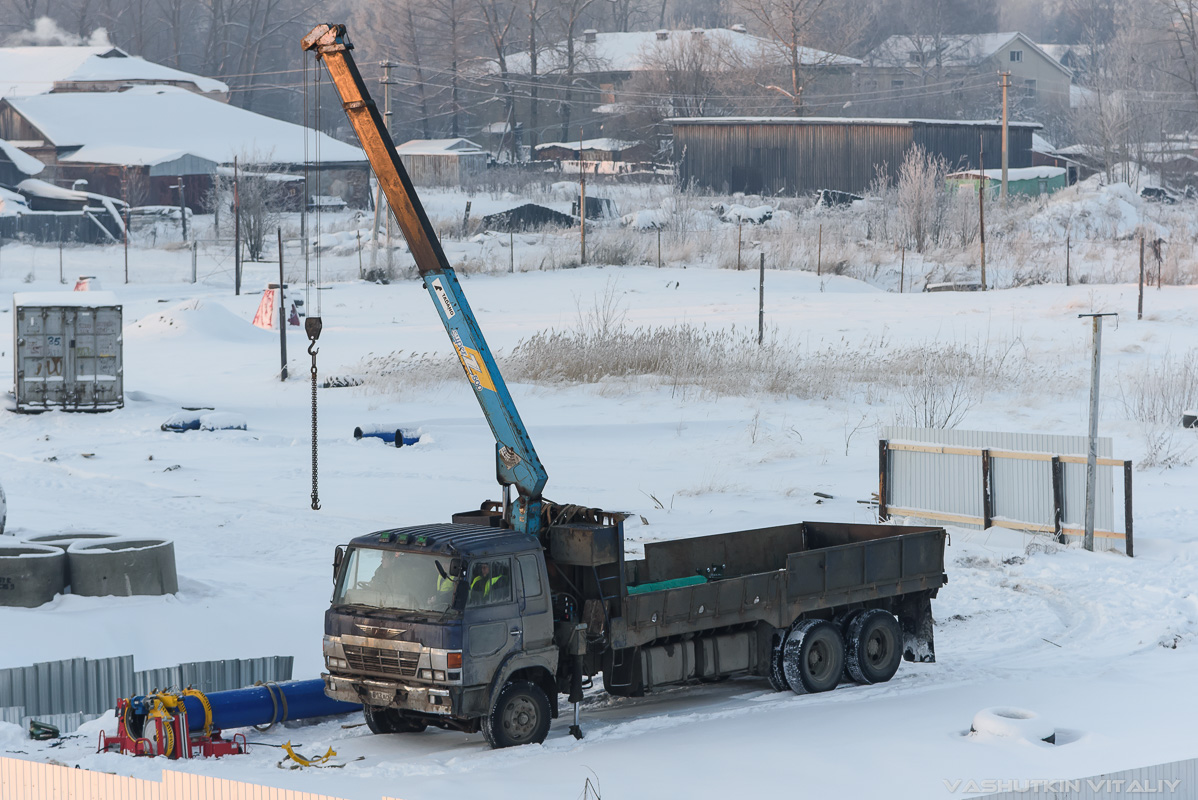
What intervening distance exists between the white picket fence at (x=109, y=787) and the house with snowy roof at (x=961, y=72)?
371 feet

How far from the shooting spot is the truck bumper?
10.4 m

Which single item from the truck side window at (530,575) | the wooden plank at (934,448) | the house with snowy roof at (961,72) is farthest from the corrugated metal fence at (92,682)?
the house with snowy roof at (961,72)

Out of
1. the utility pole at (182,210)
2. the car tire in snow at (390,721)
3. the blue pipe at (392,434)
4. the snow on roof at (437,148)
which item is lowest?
the car tire in snow at (390,721)

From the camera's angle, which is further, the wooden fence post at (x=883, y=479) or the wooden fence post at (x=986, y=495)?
the wooden fence post at (x=883, y=479)

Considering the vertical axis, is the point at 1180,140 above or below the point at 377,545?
above

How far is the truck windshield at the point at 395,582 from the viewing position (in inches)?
420

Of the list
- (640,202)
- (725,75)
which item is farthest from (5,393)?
(725,75)

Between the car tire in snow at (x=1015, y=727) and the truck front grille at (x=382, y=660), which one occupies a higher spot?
the truck front grille at (x=382, y=660)

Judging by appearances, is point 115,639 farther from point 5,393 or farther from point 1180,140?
point 1180,140

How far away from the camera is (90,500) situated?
20.0m

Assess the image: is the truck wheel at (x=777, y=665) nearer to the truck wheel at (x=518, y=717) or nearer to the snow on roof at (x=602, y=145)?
the truck wheel at (x=518, y=717)

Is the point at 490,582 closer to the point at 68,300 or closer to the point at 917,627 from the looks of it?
the point at 917,627

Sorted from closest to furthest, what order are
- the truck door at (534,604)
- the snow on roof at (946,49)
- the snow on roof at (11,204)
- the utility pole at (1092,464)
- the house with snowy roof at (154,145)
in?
the truck door at (534,604) → the utility pole at (1092,464) → the snow on roof at (11,204) → the house with snowy roof at (154,145) → the snow on roof at (946,49)

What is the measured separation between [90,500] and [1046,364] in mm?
20157
